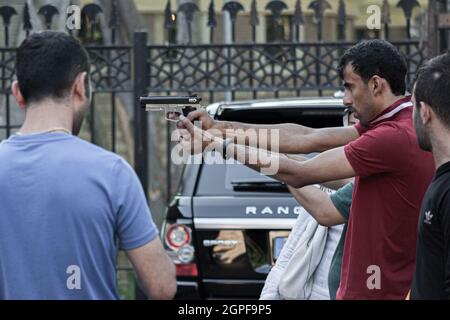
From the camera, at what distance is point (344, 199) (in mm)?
5457

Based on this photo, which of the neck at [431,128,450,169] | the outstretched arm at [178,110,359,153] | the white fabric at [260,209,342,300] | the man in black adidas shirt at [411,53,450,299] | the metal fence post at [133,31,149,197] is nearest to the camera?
the man in black adidas shirt at [411,53,450,299]

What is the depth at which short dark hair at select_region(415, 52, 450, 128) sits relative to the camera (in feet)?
13.4

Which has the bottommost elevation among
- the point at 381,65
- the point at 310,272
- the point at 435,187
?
the point at 310,272

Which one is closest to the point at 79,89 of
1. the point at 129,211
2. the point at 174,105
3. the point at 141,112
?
the point at 129,211

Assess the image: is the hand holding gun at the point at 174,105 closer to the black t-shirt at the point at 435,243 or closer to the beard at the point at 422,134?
the beard at the point at 422,134

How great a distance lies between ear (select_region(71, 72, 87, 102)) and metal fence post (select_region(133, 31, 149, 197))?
6472 mm

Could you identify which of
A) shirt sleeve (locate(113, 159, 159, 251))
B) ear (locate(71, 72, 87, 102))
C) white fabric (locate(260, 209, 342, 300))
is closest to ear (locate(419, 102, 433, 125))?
shirt sleeve (locate(113, 159, 159, 251))

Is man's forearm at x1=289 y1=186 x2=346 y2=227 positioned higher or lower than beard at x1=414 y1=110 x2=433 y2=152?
lower

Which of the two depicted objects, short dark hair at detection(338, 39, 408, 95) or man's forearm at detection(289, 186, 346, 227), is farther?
man's forearm at detection(289, 186, 346, 227)

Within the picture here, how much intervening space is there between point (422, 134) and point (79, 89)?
1285 millimetres

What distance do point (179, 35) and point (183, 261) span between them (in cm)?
582

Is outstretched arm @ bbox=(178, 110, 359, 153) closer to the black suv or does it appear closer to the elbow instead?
the elbow

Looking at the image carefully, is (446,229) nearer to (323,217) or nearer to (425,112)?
(425,112)
